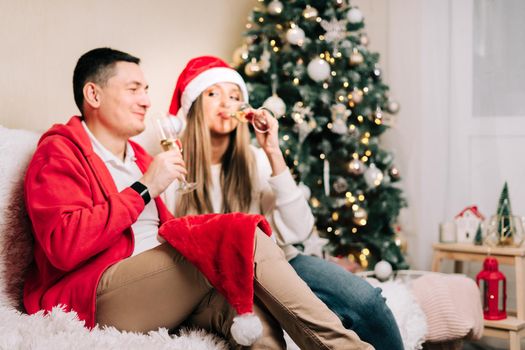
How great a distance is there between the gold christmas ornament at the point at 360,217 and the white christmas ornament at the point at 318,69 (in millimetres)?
731

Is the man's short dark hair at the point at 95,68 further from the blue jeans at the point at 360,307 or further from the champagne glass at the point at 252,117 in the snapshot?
the blue jeans at the point at 360,307

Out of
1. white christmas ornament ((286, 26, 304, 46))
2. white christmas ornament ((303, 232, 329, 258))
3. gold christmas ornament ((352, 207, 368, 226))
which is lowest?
white christmas ornament ((303, 232, 329, 258))

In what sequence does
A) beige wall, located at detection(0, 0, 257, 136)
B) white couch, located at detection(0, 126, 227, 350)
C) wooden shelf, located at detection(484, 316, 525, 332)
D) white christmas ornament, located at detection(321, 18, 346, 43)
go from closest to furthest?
white couch, located at detection(0, 126, 227, 350) → beige wall, located at detection(0, 0, 257, 136) → wooden shelf, located at detection(484, 316, 525, 332) → white christmas ornament, located at detection(321, 18, 346, 43)

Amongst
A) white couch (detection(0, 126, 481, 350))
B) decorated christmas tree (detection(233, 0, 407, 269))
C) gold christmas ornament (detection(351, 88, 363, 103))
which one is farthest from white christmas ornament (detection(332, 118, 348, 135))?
white couch (detection(0, 126, 481, 350))

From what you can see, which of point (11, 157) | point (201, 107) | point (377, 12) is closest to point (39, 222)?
point (11, 157)

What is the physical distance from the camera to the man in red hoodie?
1664 millimetres

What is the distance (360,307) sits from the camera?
2027 millimetres

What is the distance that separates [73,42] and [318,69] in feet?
3.92

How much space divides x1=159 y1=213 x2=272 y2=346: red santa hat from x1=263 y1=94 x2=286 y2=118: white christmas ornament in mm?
1553

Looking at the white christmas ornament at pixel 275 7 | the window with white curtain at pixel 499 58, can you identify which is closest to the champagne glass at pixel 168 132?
the white christmas ornament at pixel 275 7

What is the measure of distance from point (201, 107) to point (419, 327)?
1.15m

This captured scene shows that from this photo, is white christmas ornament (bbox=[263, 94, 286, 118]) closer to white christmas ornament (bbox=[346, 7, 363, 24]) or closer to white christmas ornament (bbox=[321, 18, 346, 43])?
white christmas ornament (bbox=[321, 18, 346, 43])

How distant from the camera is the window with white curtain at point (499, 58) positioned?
3580 mm

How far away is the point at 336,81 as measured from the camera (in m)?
3.40
